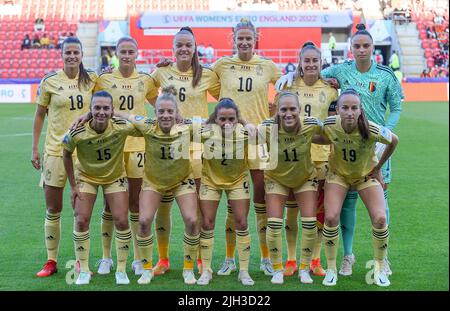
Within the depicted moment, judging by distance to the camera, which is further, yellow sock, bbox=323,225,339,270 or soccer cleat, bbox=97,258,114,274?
soccer cleat, bbox=97,258,114,274

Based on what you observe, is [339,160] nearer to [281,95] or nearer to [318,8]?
[281,95]

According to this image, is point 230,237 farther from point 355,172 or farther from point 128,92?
point 128,92

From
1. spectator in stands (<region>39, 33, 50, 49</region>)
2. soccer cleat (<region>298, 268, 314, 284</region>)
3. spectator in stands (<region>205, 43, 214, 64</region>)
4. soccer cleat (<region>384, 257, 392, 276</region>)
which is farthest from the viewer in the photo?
spectator in stands (<region>39, 33, 50, 49</region>)

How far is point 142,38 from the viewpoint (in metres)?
33.1

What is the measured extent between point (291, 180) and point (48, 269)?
211 cm

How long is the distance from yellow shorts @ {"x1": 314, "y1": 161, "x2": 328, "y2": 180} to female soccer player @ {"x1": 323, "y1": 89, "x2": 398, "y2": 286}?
0.19 metres

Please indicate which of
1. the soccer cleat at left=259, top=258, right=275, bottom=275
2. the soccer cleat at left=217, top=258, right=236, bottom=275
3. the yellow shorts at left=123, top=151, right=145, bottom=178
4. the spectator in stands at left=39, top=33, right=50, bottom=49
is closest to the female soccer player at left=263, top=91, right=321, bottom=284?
→ the soccer cleat at left=259, top=258, right=275, bottom=275

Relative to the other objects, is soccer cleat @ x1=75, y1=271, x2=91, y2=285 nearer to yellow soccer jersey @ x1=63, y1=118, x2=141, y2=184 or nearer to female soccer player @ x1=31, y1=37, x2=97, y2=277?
female soccer player @ x1=31, y1=37, x2=97, y2=277

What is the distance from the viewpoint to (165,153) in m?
5.96

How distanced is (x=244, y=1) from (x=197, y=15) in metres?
2.18

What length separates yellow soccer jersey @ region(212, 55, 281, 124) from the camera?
252 inches

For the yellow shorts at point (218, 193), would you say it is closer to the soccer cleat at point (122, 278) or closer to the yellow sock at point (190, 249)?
the yellow sock at point (190, 249)

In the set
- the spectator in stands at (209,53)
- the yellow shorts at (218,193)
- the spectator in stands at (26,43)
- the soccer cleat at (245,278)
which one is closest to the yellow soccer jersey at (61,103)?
the yellow shorts at (218,193)
